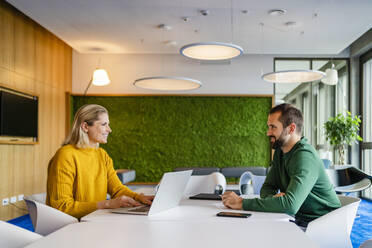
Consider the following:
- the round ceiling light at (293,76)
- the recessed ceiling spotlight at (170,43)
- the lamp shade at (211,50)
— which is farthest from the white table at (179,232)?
the recessed ceiling spotlight at (170,43)

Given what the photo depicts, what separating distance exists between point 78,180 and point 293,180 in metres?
1.37

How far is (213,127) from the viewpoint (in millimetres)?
8617

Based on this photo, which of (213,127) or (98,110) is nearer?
(98,110)

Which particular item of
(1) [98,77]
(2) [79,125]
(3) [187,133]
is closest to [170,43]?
(1) [98,77]

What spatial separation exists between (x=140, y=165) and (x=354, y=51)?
A: 539 cm

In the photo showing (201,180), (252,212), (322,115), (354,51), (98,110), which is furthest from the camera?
(322,115)

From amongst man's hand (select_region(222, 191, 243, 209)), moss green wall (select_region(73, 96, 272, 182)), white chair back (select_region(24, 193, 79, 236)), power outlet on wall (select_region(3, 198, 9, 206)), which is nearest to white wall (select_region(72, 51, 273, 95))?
moss green wall (select_region(73, 96, 272, 182))

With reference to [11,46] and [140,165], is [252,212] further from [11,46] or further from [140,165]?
[140,165]

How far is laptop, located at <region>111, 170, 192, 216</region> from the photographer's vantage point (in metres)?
1.96

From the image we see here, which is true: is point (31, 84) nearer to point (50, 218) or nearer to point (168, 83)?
point (168, 83)

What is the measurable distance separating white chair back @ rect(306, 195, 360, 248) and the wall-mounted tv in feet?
16.2

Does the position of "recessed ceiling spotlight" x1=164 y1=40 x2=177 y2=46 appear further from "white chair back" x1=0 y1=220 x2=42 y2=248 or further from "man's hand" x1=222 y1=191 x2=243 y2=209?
"white chair back" x1=0 y1=220 x2=42 y2=248

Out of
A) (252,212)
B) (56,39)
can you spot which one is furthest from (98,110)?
(56,39)

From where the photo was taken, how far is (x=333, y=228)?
199cm
